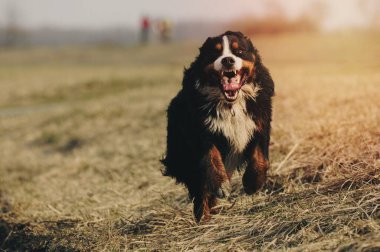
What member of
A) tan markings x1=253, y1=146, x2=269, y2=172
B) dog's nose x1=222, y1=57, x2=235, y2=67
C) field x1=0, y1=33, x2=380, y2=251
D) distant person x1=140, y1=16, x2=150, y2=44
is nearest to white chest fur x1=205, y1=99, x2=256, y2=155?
tan markings x1=253, y1=146, x2=269, y2=172

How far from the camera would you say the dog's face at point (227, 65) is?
482cm

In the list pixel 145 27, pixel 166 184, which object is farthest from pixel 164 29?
pixel 166 184

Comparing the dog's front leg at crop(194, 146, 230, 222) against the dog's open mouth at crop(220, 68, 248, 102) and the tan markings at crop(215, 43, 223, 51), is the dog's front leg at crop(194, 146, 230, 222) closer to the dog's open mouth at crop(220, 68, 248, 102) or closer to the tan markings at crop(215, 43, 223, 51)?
the dog's open mouth at crop(220, 68, 248, 102)

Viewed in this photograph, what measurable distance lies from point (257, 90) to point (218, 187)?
0.85m

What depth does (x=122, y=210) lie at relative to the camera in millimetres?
6988

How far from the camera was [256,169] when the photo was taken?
17.5ft

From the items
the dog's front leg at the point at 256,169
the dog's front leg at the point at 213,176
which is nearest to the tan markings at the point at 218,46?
the dog's front leg at the point at 213,176

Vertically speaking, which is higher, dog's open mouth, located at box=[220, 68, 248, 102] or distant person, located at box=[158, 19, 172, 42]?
dog's open mouth, located at box=[220, 68, 248, 102]

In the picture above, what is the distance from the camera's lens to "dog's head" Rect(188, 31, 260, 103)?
483 cm

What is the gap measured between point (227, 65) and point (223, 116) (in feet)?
1.79

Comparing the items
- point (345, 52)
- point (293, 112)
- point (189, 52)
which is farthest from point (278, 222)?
point (189, 52)

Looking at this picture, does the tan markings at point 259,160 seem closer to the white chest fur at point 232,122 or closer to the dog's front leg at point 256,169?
the dog's front leg at point 256,169

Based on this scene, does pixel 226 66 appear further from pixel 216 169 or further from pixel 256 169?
pixel 256 169

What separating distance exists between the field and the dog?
0.40m
